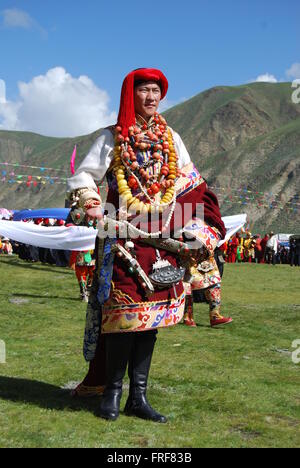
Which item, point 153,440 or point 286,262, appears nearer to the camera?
point 153,440

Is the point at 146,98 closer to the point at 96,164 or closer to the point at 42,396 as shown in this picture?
the point at 96,164

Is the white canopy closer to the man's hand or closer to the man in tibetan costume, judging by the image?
the man in tibetan costume

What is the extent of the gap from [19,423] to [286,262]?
32.0 meters

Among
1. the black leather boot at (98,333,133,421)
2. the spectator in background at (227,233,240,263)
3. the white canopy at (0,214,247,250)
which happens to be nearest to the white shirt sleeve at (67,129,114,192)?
the black leather boot at (98,333,133,421)

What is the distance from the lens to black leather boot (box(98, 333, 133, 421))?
3869mm

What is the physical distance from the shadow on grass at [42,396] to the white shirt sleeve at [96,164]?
154 cm

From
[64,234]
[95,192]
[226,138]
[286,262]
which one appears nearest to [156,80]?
[95,192]

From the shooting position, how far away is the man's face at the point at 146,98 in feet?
13.2

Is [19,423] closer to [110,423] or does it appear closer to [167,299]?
[110,423]

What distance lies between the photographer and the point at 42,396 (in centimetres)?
441

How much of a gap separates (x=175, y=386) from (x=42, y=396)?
112cm

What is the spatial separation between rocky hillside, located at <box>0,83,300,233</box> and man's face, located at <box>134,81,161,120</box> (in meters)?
66.4

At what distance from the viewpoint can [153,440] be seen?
3486 millimetres

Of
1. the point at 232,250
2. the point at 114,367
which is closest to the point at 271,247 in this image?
the point at 232,250
